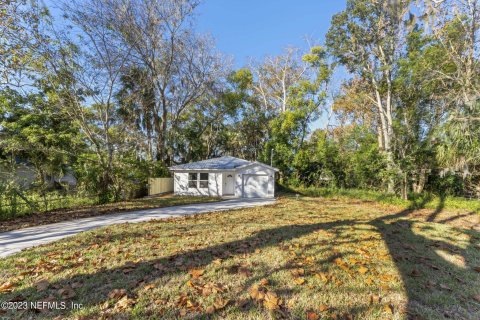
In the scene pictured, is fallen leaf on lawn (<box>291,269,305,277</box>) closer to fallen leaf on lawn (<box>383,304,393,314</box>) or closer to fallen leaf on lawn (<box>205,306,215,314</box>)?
fallen leaf on lawn (<box>383,304,393,314</box>)

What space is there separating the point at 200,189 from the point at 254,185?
432cm

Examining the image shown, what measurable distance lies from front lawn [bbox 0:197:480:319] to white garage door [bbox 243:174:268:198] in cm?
1256

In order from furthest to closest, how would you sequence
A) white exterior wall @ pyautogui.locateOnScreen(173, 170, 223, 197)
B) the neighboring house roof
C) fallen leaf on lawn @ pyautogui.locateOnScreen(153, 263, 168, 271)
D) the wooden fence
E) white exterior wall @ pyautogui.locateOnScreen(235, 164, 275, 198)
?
1. the wooden fence
2. white exterior wall @ pyautogui.locateOnScreen(173, 170, 223, 197)
3. the neighboring house roof
4. white exterior wall @ pyautogui.locateOnScreen(235, 164, 275, 198)
5. fallen leaf on lawn @ pyautogui.locateOnScreen(153, 263, 168, 271)

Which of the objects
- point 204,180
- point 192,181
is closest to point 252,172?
point 204,180

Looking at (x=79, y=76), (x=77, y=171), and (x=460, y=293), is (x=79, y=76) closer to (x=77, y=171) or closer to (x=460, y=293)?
(x=77, y=171)

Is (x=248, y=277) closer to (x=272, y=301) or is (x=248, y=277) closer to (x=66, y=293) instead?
(x=272, y=301)

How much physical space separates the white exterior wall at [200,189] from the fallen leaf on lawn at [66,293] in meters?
15.6

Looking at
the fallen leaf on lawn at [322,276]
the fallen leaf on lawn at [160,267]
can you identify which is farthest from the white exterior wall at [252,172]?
the fallen leaf on lawn at [322,276]

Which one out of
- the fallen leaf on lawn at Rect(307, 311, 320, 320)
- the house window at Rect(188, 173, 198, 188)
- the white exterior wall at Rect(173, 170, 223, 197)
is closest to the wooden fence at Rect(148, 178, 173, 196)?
the white exterior wall at Rect(173, 170, 223, 197)

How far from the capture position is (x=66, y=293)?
2688 millimetres

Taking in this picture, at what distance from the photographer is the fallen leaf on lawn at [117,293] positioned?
2.61 m

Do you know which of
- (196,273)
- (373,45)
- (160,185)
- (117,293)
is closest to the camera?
(117,293)

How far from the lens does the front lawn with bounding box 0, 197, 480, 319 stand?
246 centimetres

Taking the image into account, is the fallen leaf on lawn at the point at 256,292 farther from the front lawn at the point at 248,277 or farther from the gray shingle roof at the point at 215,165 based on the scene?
the gray shingle roof at the point at 215,165
